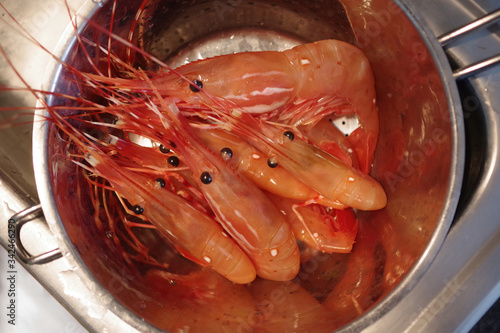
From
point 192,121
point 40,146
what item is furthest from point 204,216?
point 40,146

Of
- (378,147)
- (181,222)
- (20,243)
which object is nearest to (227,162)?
(181,222)

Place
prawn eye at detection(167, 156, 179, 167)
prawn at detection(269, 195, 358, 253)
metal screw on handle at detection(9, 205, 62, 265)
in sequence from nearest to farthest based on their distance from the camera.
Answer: metal screw on handle at detection(9, 205, 62, 265) → prawn eye at detection(167, 156, 179, 167) → prawn at detection(269, 195, 358, 253)

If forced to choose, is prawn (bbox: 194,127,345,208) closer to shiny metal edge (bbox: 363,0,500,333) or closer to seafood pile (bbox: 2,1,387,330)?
seafood pile (bbox: 2,1,387,330)

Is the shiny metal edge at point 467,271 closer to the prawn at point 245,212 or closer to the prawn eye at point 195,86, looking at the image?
the prawn at point 245,212

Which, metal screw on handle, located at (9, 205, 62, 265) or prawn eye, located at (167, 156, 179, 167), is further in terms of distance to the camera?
prawn eye, located at (167, 156, 179, 167)

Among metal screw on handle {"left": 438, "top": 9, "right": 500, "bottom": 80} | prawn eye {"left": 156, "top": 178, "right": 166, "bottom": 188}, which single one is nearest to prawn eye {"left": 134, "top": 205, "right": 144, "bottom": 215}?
prawn eye {"left": 156, "top": 178, "right": 166, "bottom": 188}

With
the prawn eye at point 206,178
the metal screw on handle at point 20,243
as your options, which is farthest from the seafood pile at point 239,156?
the metal screw on handle at point 20,243

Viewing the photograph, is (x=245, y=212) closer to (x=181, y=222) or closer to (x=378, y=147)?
(x=181, y=222)

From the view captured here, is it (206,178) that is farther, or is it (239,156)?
(239,156)
